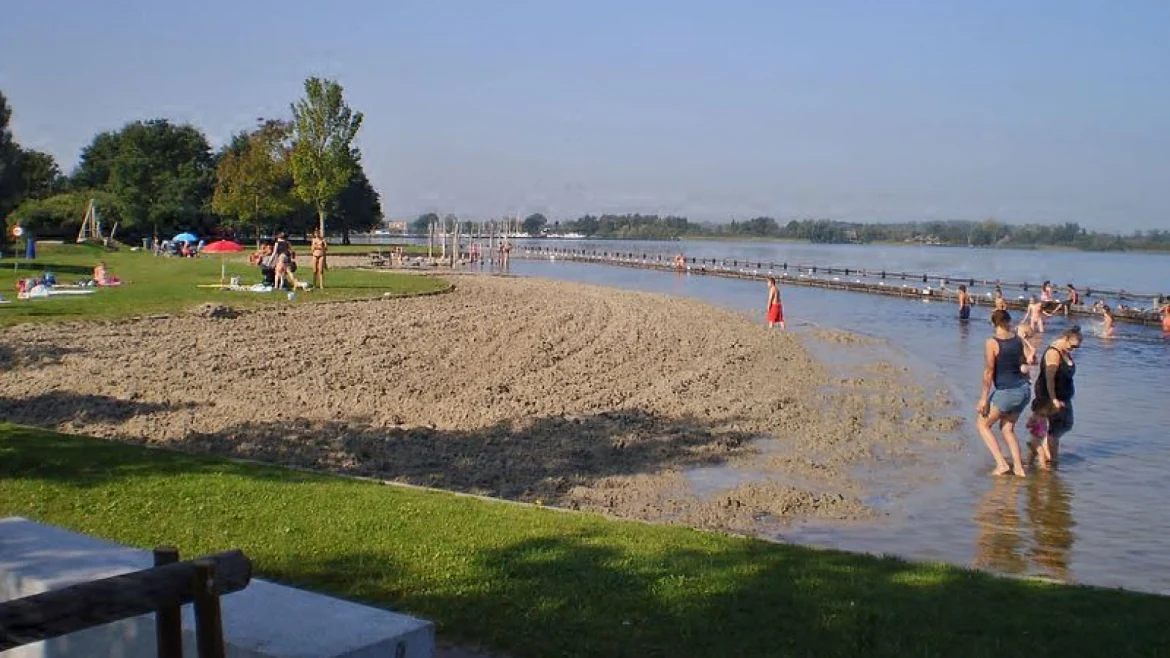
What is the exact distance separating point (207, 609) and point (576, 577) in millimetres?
3477

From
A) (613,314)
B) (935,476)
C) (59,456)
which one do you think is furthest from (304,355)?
(613,314)

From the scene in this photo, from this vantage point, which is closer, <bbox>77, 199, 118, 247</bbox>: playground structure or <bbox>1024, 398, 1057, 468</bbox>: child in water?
<bbox>1024, 398, 1057, 468</bbox>: child in water

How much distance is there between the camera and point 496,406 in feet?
52.0

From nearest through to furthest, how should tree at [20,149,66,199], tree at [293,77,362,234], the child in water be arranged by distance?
1. the child in water
2. tree at [293,77,362,234]
3. tree at [20,149,66,199]

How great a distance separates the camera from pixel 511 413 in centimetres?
1535

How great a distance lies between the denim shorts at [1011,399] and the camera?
490 inches

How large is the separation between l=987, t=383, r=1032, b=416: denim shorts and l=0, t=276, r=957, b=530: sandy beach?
1.80 m

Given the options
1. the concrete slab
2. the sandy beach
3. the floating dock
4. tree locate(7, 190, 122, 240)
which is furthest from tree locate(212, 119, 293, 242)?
the concrete slab

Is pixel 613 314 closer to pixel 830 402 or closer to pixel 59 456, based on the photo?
pixel 830 402

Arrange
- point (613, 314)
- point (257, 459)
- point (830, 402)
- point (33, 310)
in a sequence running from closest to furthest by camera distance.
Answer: point (257, 459) → point (830, 402) → point (33, 310) → point (613, 314)

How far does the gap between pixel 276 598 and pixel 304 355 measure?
48.6ft

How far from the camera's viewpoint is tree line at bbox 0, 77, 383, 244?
63406mm

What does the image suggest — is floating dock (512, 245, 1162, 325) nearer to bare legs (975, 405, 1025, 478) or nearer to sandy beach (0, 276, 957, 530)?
sandy beach (0, 276, 957, 530)

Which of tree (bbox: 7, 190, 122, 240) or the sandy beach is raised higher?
tree (bbox: 7, 190, 122, 240)
